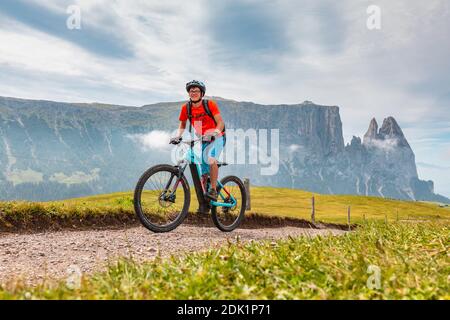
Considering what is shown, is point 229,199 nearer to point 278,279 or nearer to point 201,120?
point 201,120

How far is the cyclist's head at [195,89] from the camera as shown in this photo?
A: 1124 cm

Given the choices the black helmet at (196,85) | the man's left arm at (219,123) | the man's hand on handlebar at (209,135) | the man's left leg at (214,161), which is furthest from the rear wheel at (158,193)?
the black helmet at (196,85)

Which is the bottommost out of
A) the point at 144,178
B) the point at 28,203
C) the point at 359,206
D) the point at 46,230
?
the point at 359,206

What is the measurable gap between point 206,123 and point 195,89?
101 cm

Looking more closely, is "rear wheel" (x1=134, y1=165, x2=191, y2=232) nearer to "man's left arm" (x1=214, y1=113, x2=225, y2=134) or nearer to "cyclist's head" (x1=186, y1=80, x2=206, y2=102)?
"man's left arm" (x1=214, y1=113, x2=225, y2=134)

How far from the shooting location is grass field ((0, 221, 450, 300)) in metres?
3.49

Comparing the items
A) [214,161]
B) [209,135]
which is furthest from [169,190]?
[209,135]

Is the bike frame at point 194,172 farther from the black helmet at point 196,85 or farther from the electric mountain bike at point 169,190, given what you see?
the black helmet at point 196,85

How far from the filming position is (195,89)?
11266mm

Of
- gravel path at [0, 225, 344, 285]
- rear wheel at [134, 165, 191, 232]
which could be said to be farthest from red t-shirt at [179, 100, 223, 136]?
gravel path at [0, 225, 344, 285]
